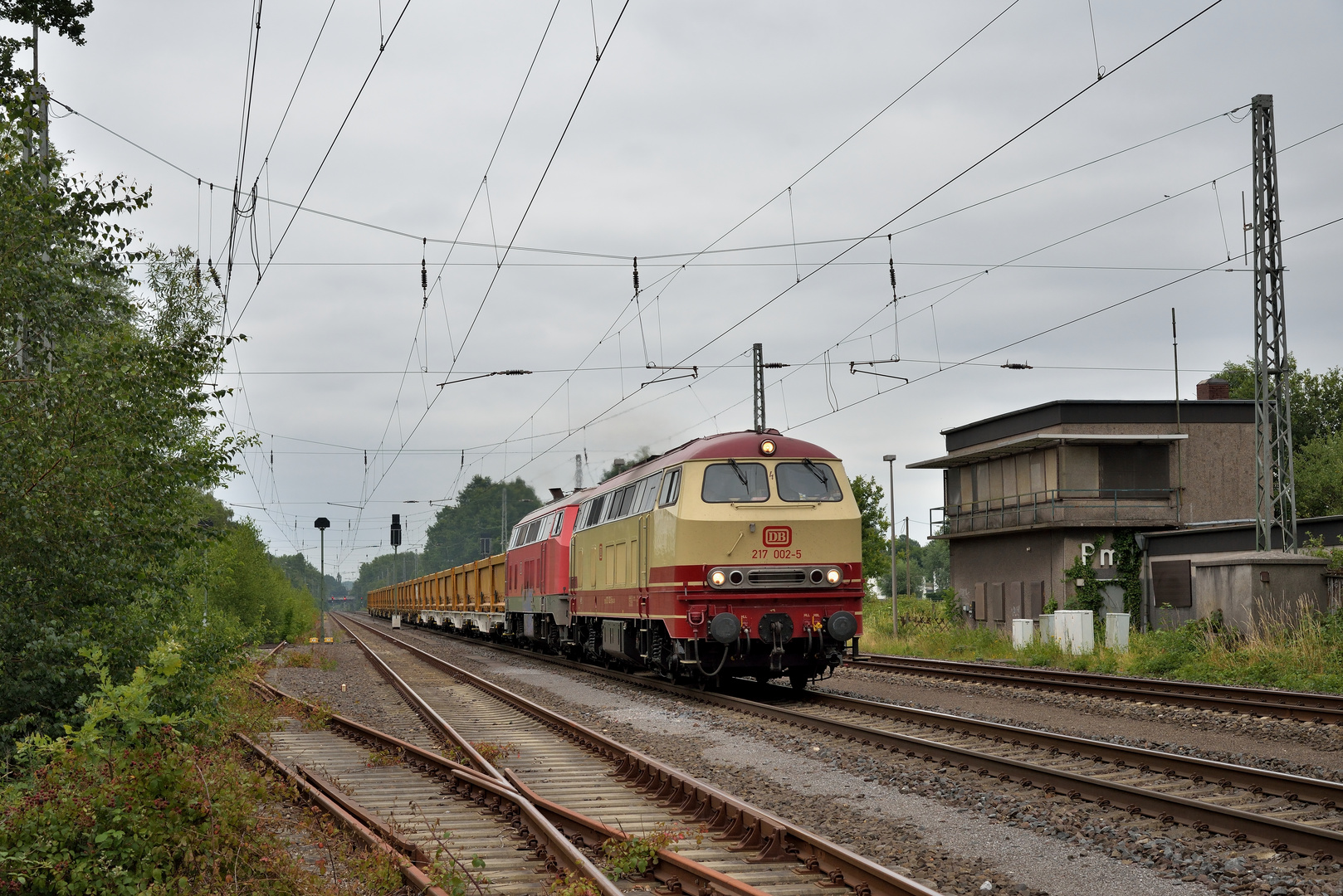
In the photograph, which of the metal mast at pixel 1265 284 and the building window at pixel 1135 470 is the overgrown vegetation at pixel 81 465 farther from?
the building window at pixel 1135 470

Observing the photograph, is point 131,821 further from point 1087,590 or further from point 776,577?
point 1087,590

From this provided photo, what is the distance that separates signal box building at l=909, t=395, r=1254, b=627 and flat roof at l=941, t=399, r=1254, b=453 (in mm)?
35

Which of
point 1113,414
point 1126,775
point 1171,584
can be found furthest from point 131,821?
point 1113,414

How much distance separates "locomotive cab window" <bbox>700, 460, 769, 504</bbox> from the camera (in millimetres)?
16906

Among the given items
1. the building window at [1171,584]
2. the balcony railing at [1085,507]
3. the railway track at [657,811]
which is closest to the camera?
the railway track at [657,811]

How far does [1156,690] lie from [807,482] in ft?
19.6

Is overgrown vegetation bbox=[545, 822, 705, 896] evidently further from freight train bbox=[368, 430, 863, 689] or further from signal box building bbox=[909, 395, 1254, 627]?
signal box building bbox=[909, 395, 1254, 627]

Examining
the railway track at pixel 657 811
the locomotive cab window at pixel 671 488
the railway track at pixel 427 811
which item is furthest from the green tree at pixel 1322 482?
the railway track at pixel 427 811

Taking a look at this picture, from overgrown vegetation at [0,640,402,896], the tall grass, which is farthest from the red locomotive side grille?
overgrown vegetation at [0,640,402,896]

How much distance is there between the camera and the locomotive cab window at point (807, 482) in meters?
17.2

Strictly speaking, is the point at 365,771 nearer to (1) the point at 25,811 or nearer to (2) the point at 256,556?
(1) the point at 25,811

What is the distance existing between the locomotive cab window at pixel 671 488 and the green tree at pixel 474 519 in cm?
11537

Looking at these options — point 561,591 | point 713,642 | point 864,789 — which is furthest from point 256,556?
point 864,789

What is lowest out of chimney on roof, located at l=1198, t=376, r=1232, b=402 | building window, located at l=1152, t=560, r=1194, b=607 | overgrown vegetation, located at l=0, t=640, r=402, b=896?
overgrown vegetation, located at l=0, t=640, r=402, b=896
